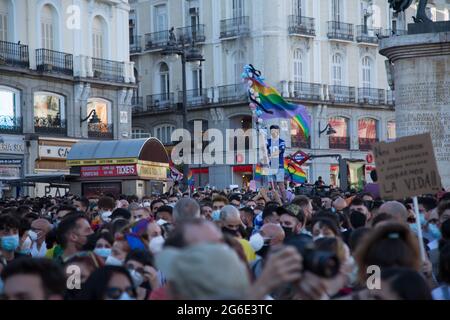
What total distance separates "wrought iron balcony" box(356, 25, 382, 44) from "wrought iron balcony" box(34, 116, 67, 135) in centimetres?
2154

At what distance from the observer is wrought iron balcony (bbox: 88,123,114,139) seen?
147 feet

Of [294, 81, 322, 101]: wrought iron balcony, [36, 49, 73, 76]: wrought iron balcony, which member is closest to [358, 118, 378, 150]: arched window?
[294, 81, 322, 101]: wrought iron balcony

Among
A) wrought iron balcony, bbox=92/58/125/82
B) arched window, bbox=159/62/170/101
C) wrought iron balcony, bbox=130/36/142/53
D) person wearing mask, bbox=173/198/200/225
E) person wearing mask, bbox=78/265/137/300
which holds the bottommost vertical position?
person wearing mask, bbox=78/265/137/300

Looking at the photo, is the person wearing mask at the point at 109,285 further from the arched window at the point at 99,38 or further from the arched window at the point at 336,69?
the arched window at the point at 336,69

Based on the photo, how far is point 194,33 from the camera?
184 ft

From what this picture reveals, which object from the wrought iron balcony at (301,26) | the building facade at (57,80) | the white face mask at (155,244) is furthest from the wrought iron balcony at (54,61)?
the white face mask at (155,244)

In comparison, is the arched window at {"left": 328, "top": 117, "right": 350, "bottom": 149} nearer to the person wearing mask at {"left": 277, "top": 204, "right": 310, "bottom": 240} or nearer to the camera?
the person wearing mask at {"left": 277, "top": 204, "right": 310, "bottom": 240}

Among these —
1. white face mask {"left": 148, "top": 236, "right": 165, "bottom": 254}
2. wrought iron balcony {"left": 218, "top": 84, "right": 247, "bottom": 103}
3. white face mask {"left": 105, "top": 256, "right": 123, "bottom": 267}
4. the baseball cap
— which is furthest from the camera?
wrought iron balcony {"left": 218, "top": 84, "right": 247, "bottom": 103}

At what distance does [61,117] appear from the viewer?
43.6 metres

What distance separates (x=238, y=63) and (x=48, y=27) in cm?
1441

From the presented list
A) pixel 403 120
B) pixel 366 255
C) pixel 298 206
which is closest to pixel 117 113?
Result: pixel 403 120

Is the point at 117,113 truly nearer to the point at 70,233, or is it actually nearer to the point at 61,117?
the point at 61,117

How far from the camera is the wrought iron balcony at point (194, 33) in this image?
5578cm

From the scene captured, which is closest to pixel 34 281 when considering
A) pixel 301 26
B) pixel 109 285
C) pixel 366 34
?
pixel 109 285
